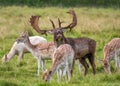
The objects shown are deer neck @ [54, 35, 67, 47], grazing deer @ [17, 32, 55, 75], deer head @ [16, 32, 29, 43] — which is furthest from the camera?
deer head @ [16, 32, 29, 43]

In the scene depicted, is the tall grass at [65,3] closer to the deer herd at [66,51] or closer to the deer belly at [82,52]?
the deer herd at [66,51]

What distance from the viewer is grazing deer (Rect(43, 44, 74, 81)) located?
11305 mm

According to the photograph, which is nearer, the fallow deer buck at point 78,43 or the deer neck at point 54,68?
the deer neck at point 54,68

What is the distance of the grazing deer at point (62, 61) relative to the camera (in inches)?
445

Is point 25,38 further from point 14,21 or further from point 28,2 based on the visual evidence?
point 28,2

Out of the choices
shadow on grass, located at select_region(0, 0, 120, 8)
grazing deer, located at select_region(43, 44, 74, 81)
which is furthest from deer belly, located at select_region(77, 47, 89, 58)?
shadow on grass, located at select_region(0, 0, 120, 8)

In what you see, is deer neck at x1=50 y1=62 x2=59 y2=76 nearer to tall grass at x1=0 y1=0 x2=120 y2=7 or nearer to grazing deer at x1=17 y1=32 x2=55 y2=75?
grazing deer at x1=17 y1=32 x2=55 y2=75

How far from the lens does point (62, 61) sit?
11703 millimetres

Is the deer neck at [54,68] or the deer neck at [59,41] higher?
the deer neck at [59,41]

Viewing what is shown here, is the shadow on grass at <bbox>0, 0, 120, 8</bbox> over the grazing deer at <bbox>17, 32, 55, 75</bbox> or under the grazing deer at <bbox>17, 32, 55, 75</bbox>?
over

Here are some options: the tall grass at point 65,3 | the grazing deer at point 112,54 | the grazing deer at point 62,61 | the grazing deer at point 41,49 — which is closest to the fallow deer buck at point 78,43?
the grazing deer at point 112,54

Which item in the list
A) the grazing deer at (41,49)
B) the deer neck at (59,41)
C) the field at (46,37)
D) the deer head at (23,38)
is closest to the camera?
the field at (46,37)

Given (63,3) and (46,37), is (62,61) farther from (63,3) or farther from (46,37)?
(63,3)

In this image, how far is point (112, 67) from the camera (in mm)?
14445
